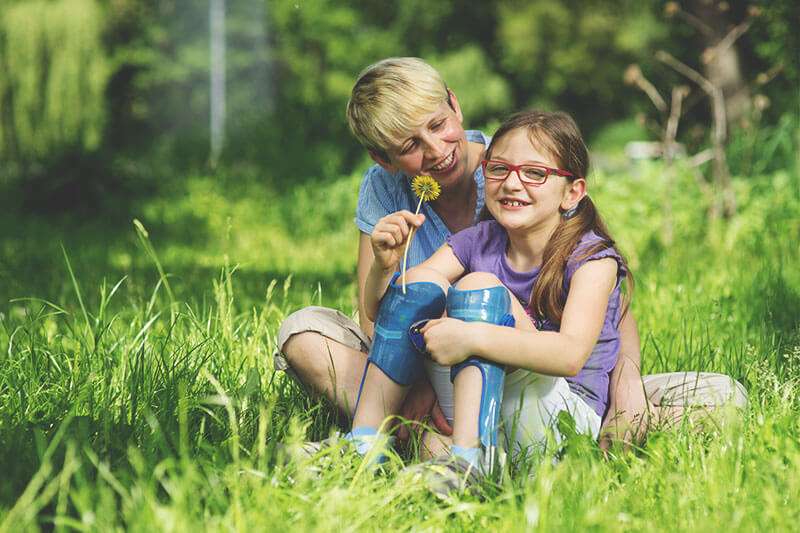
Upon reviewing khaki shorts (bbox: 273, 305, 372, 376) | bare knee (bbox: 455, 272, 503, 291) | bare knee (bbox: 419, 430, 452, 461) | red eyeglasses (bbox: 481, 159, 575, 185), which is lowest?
bare knee (bbox: 419, 430, 452, 461)

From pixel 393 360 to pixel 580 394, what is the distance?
49 centimetres

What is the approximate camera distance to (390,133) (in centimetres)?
232

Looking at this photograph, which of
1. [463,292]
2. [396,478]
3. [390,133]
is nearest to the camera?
[396,478]

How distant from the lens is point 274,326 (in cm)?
291

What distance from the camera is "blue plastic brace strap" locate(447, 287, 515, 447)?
176cm

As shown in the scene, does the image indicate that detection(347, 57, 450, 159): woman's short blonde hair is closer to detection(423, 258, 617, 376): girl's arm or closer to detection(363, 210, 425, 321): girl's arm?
detection(363, 210, 425, 321): girl's arm

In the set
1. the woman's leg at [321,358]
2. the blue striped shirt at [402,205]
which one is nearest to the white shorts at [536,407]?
the woman's leg at [321,358]

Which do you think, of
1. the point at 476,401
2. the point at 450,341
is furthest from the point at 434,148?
the point at 476,401

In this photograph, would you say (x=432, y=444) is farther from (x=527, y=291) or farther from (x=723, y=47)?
(x=723, y=47)

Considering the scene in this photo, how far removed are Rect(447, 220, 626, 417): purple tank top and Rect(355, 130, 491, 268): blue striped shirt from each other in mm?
258

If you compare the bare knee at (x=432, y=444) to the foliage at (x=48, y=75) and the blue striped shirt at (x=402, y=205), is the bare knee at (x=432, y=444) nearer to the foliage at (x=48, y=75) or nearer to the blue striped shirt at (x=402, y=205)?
the blue striped shirt at (x=402, y=205)

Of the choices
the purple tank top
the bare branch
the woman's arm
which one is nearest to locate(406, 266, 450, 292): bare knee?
the purple tank top

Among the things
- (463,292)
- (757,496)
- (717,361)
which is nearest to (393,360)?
(463,292)

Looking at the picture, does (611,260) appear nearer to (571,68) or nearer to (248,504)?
(248,504)
